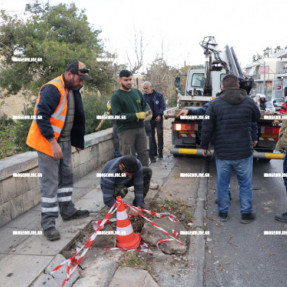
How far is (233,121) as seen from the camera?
4.08 m

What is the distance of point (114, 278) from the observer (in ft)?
9.26

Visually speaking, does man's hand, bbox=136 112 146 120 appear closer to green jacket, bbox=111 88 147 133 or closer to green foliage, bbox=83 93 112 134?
green jacket, bbox=111 88 147 133

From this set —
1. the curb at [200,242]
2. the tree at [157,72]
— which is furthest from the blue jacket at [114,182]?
the tree at [157,72]

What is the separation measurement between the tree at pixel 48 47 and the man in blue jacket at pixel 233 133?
444 inches

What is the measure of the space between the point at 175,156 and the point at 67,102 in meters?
5.21

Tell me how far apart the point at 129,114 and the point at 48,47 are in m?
10.8

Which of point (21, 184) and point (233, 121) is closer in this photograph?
point (233, 121)

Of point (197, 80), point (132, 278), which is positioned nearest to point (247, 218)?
point (132, 278)

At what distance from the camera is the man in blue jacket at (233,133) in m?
4.07

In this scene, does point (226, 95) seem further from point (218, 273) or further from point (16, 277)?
point (16, 277)

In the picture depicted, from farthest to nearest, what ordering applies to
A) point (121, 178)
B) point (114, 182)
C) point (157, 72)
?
1. point (157, 72)
2. point (121, 178)
3. point (114, 182)

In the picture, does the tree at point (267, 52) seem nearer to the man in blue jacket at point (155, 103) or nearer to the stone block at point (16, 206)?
the man in blue jacket at point (155, 103)

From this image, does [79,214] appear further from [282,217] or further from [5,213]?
[282,217]

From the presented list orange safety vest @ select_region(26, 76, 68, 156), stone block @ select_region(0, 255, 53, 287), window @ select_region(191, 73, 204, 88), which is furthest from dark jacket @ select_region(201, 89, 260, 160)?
window @ select_region(191, 73, 204, 88)
